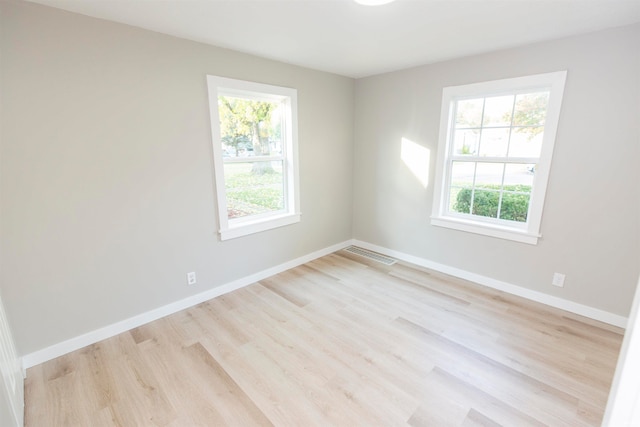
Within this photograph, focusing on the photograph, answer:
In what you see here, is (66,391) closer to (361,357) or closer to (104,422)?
(104,422)

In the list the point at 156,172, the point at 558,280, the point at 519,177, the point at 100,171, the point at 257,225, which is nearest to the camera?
the point at 100,171

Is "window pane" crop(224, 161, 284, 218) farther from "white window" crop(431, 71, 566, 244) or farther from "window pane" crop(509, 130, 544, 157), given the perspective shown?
"window pane" crop(509, 130, 544, 157)

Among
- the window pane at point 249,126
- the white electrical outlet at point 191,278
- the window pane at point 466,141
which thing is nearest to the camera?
the white electrical outlet at point 191,278

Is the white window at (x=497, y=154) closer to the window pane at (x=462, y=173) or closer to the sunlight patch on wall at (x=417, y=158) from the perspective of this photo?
the window pane at (x=462, y=173)

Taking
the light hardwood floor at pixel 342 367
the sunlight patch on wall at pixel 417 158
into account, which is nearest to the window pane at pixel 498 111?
the sunlight patch on wall at pixel 417 158

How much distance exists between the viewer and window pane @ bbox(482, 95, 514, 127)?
2750mm

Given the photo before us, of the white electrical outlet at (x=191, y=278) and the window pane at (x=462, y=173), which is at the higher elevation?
the window pane at (x=462, y=173)

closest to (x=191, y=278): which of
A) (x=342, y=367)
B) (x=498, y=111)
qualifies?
(x=342, y=367)

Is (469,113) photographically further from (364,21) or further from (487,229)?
(364,21)

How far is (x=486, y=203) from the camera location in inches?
119

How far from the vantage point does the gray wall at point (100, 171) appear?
180 centimetres

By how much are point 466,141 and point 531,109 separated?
23.3 inches

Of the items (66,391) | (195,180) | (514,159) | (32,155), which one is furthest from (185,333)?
(514,159)

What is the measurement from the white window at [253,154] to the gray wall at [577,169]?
4.61ft
